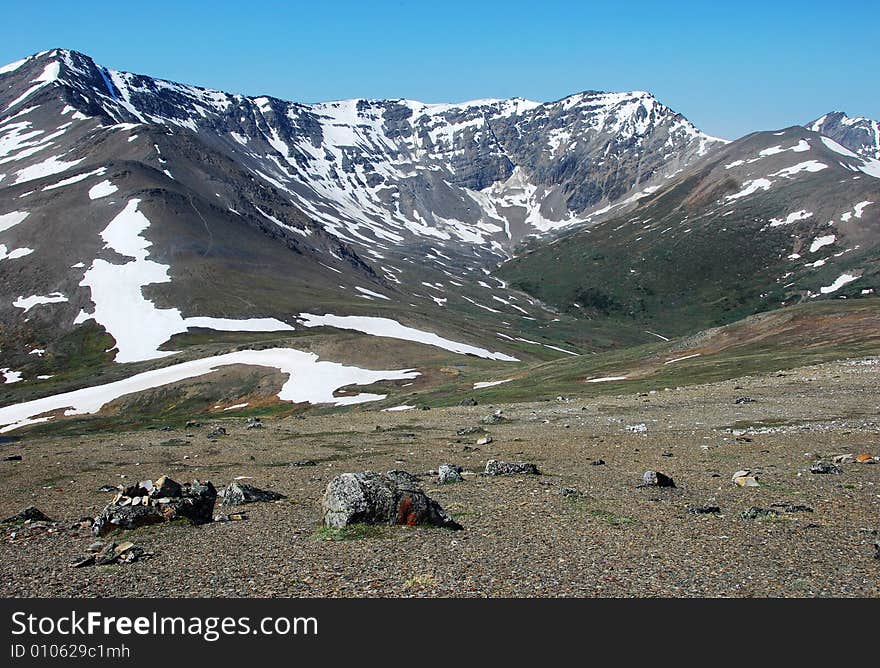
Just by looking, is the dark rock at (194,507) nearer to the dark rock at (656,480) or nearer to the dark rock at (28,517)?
the dark rock at (28,517)

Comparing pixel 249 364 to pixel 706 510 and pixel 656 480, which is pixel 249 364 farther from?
pixel 706 510

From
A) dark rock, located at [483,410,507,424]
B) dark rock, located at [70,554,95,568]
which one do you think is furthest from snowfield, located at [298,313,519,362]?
dark rock, located at [70,554,95,568]

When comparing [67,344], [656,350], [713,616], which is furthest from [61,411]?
[713,616]

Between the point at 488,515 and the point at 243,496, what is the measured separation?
10052mm

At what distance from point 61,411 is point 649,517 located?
326 feet

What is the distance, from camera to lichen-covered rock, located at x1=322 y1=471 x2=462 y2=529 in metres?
21.1

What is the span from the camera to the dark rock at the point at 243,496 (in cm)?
2706

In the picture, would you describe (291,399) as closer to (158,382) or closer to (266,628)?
(158,382)

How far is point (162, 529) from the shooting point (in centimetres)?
2184

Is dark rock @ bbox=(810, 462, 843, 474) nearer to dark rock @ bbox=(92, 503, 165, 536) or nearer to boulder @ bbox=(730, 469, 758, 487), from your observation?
boulder @ bbox=(730, 469, 758, 487)

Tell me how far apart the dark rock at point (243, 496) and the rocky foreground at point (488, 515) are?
0.07 metres

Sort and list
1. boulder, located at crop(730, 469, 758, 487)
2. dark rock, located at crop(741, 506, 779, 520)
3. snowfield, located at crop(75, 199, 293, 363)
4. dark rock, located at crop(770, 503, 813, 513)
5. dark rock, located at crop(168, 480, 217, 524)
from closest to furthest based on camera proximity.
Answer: dark rock, located at crop(741, 506, 779, 520), dark rock, located at crop(770, 503, 813, 513), dark rock, located at crop(168, 480, 217, 524), boulder, located at crop(730, 469, 758, 487), snowfield, located at crop(75, 199, 293, 363)

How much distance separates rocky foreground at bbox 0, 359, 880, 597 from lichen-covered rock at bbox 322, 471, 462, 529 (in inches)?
2.4

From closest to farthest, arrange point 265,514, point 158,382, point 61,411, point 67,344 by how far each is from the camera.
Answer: point 265,514
point 61,411
point 158,382
point 67,344
